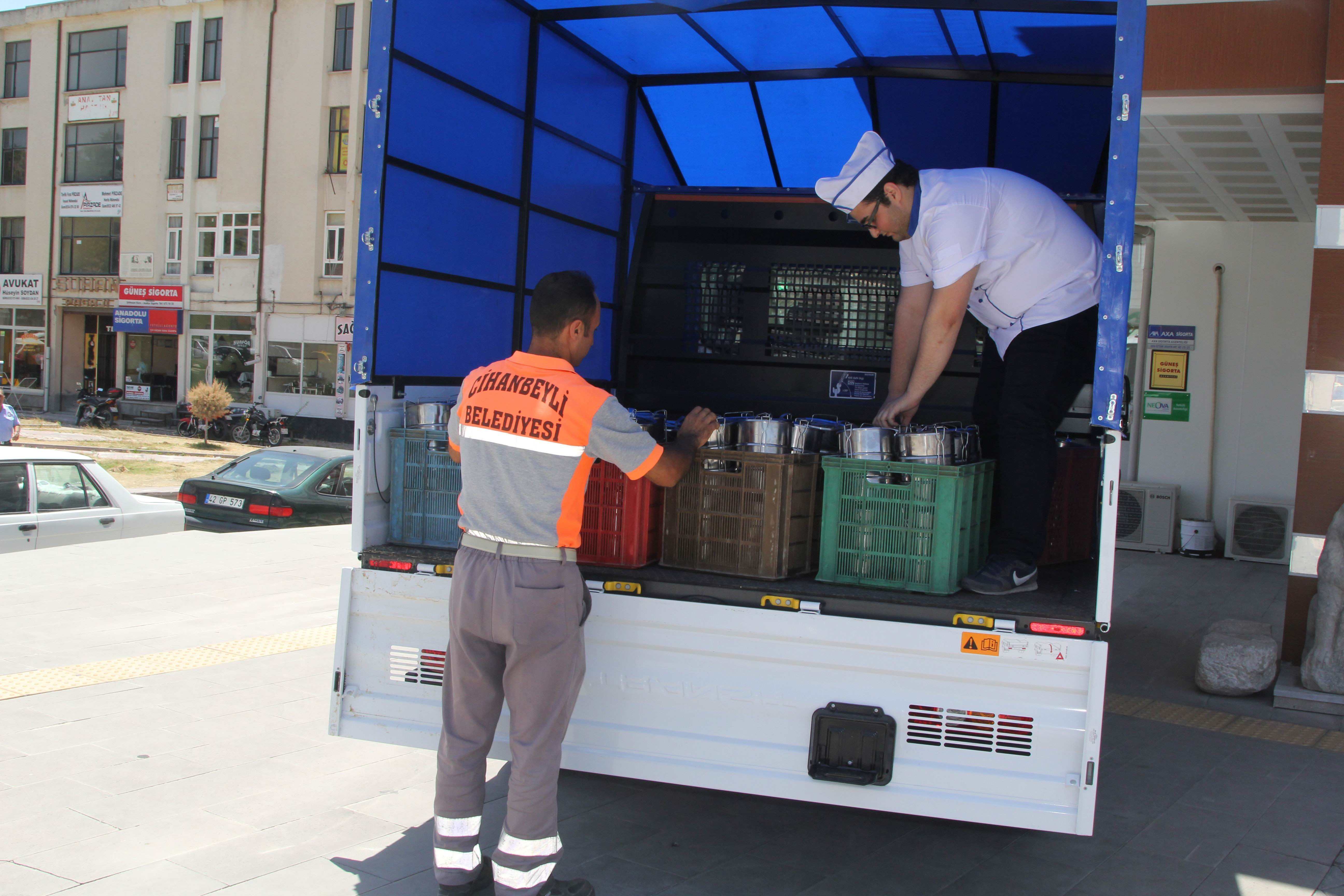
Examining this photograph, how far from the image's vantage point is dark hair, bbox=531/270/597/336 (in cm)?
335

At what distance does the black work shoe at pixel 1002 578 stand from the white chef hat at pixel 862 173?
1.40 metres

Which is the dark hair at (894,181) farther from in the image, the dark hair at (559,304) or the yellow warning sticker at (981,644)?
the yellow warning sticker at (981,644)

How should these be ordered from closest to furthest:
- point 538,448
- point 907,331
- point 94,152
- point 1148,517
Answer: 1. point 538,448
2. point 907,331
3. point 1148,517
4. point 94,152

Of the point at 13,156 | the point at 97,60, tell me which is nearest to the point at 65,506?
the point at 97,60

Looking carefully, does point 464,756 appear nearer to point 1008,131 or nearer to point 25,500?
point 1008,131

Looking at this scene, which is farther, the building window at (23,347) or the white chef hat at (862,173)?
the building window at (23,347)

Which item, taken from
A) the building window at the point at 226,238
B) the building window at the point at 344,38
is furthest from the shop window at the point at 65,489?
the building window at the point at 344,38

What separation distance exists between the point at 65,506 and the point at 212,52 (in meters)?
24.5

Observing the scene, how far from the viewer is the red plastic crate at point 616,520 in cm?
376

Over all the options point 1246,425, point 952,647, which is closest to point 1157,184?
point 1246,425

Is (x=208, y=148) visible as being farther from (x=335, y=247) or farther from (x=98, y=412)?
(x=98, y=412)

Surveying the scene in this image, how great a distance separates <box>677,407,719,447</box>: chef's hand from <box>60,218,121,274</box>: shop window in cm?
3215

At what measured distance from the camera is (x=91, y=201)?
31375 mm

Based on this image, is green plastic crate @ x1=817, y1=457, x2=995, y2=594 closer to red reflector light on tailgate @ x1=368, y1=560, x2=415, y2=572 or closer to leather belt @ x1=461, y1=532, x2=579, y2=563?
leather belt @ x1=461, y1=532, x2=579, y2=563
